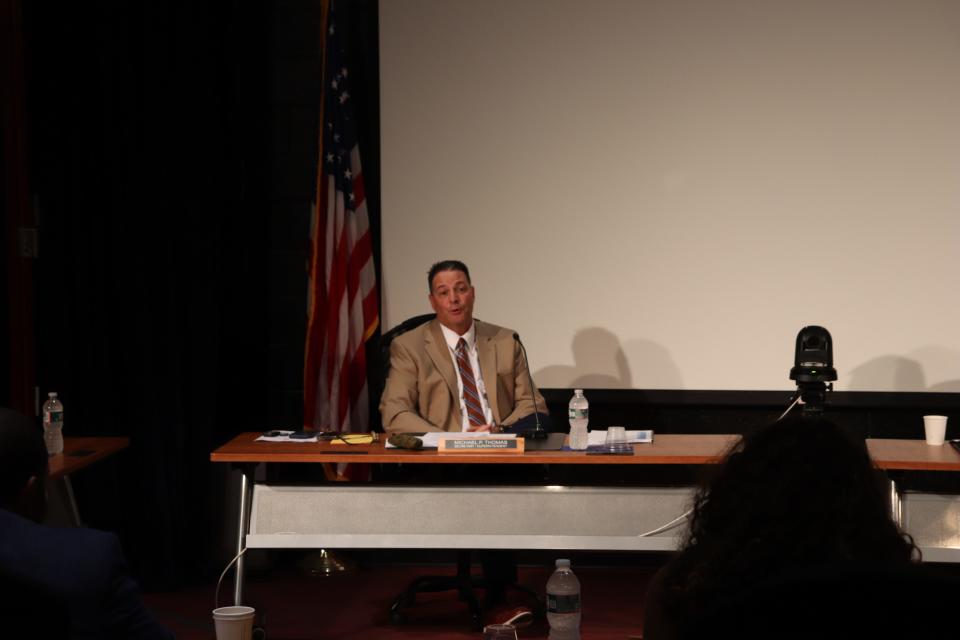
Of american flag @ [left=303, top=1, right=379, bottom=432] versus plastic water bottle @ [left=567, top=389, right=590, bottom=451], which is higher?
american flag @ [left=303, top=1, right=379, bottom=432]

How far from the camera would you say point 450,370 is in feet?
15.7

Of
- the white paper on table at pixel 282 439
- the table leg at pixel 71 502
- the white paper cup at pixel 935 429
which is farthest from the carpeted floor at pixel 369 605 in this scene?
the white paper cup at pixel 935 429

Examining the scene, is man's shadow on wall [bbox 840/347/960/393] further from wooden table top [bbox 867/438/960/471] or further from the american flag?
the american flag

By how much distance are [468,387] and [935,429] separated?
1817mm

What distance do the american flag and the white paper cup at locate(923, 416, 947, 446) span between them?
2.46 metres

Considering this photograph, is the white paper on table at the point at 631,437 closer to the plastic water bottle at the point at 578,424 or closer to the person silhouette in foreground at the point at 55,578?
the plastic water bottle at the point at 578,424

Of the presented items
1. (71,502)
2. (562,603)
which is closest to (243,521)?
(71,502)

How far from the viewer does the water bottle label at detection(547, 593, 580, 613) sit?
4039 millimetres

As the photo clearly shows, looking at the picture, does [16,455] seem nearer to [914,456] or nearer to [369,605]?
[914,456]

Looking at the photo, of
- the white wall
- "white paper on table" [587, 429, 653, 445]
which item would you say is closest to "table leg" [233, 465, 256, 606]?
"white paper on table" [587, 429, 653, 445]

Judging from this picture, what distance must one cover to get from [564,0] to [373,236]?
1.47m

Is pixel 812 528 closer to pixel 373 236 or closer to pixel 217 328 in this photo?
pixel 217 328

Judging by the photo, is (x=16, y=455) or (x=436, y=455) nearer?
(x=16, y=455)

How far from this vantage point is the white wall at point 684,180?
213 inches
